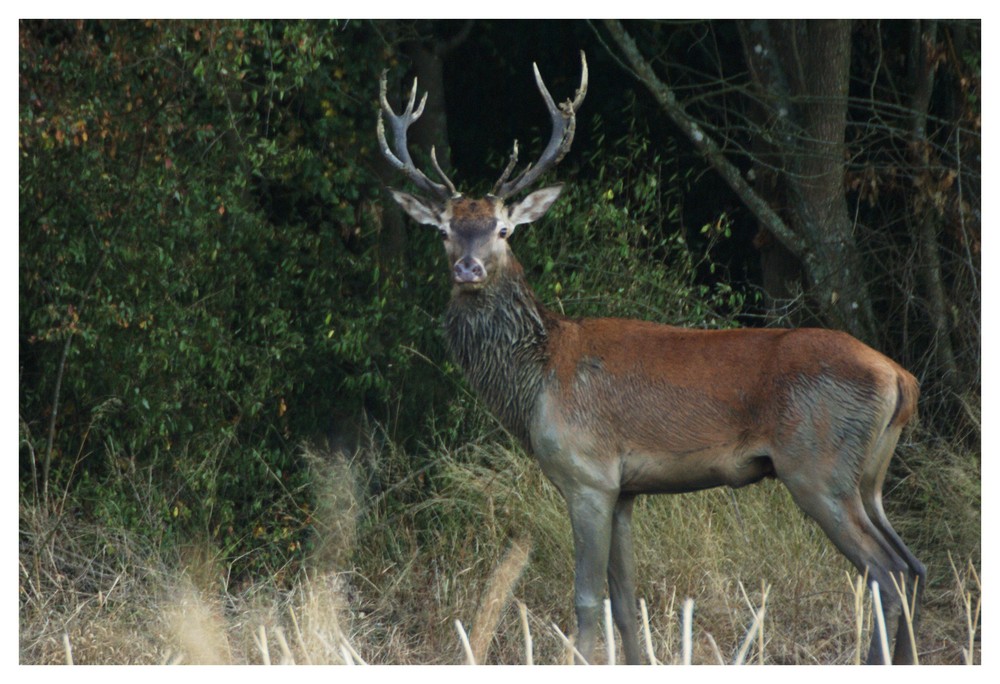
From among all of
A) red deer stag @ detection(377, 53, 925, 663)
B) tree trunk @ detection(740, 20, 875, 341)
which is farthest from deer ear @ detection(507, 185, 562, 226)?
tree trunk @ detection(740, 20, 875, 341)

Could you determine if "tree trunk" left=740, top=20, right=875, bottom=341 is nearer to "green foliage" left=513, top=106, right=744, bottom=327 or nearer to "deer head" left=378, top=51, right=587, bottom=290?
"green foliage" left=513, top=106, right=744, bottom=327

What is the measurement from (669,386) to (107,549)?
3.38m

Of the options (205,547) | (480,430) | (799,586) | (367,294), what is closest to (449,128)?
(367,294)

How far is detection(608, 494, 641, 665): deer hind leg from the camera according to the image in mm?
5691

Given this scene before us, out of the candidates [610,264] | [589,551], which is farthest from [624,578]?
[610,264]

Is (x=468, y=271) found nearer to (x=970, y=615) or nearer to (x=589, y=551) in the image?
(x=589, y=551)

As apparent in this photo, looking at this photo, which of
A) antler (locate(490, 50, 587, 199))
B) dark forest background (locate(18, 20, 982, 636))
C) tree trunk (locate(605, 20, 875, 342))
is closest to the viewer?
antler (locate(490, 50, 587, 199))

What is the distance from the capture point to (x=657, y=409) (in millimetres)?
5453

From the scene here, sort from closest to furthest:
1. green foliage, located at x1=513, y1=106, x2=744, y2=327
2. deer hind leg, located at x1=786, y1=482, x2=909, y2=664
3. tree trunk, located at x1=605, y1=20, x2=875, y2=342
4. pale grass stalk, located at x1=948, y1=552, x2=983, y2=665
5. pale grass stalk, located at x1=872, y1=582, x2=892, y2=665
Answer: pale grass stalk, located at x1=872, y1=582, x2=892, y2=665
pale grass stalk, located at x1=948, y1=552, x2=983, y2=665
deer hind leg, located at x1=786, y1=482, x2=909, y2=664
green foliage, located at x1=513, y1=106, x2=744, y2=327
tree trunk, located at x1=605, y1=20, x2=875, y2=342

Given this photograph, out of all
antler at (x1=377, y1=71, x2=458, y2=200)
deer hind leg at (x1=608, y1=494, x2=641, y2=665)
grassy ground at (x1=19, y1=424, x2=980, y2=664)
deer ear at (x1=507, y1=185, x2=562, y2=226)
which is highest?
antler at (x1=377, y1=71, x2=458, y2=200)

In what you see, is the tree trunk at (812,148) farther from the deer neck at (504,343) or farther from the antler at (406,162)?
the deer neck at (504,343)

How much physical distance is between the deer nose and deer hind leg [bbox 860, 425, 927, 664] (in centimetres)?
165
